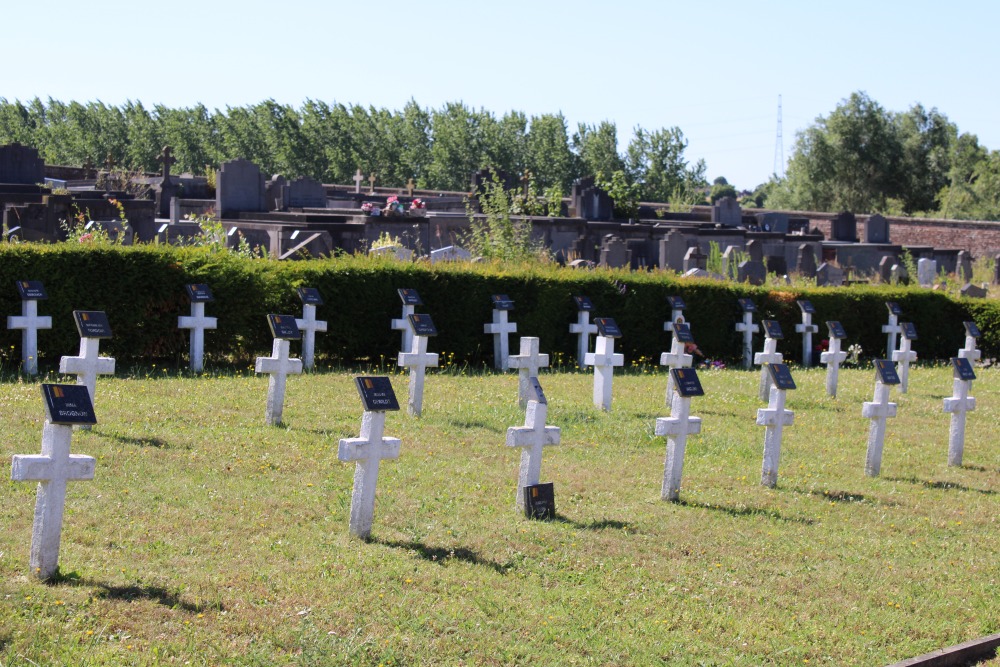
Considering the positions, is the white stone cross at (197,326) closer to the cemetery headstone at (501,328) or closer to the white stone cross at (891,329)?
the cemetery headstone at (501,328)

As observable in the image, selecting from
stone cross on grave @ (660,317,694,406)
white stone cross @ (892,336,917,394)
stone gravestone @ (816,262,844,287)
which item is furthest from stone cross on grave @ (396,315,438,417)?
stone gravestone @ (816,262,844,287)

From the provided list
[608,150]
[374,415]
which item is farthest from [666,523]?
[608,150]

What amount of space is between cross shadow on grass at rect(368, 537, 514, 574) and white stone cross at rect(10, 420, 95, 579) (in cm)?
181

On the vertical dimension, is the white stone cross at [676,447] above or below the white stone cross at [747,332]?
below

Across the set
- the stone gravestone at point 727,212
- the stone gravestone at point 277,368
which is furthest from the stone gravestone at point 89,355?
the stone gravestone at point 727,212

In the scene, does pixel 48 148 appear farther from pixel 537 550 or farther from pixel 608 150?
pixel 537 550

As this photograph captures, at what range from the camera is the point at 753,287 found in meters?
18.3

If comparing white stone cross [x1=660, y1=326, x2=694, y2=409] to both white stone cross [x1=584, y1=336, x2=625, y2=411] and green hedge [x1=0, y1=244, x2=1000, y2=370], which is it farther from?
green hedge [x1=0, y1=244, x2=1000, y2=370]

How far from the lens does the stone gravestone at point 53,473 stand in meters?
5.68

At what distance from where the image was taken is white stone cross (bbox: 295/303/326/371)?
1300 cm

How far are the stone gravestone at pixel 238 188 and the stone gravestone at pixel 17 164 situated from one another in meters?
8.36

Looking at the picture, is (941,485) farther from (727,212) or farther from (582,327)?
(727,212)

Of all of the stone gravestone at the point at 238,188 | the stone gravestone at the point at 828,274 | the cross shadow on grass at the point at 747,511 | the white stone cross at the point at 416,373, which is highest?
the stone gravestone at the point at 238,188

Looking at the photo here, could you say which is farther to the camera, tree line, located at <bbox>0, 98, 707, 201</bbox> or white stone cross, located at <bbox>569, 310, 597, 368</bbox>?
tree line, located at <bbox>0, 98, 707, 201</bbox>
